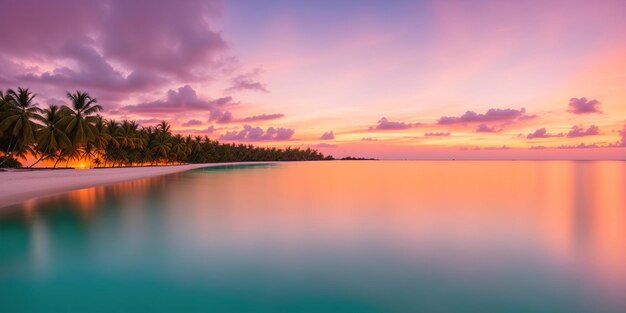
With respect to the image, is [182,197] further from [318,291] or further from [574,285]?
[574,285]

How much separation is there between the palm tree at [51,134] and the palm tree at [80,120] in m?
0.68

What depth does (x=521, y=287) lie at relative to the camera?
6188 millimetres

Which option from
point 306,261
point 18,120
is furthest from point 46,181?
point 306,261

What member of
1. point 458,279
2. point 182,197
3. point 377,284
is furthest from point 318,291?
point 182,197

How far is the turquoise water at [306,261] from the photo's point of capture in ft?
18.2

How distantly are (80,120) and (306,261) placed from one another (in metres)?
32.4

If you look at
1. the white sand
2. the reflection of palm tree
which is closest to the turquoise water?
the white sand

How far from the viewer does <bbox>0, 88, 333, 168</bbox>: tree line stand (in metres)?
26.4

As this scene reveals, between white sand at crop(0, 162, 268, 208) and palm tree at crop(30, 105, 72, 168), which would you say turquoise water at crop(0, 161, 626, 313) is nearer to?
white sand at crop(0, 162, 268, 208)

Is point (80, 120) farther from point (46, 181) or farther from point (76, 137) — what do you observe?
point (46, 181)

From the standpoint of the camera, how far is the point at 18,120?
25656 mm

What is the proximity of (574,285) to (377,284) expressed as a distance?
3746mm

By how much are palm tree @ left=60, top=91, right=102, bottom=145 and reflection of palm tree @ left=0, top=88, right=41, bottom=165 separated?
9.41ft

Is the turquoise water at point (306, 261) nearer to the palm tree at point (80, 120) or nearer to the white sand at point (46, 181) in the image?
the white sand at point (46, 181)
